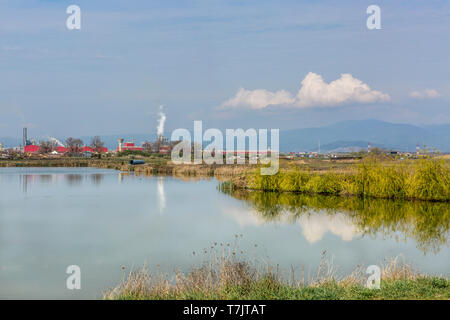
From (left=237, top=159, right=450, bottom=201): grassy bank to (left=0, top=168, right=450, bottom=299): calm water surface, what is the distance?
1.32 meters

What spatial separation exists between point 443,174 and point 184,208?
1134 cm

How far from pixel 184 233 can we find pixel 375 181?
11931 mm

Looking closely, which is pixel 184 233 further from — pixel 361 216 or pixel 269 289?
pixel 269 289

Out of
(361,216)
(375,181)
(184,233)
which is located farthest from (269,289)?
(375,181)

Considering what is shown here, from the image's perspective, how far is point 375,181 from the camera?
2239 centimetres

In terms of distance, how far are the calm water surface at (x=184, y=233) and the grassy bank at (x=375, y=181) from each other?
132cm

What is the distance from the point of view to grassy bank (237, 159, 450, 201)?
66.8ft

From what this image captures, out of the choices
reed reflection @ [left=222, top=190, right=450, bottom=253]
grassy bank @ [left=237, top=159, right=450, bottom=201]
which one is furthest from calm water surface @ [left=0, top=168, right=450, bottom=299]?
grassy bank @ [left=237, top=159, right=450, bottom=201]

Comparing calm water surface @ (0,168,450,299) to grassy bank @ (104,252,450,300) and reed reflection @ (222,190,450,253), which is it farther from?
grassy bank @ (104,252,450,300)

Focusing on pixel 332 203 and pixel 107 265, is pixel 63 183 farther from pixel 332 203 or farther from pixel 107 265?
pixel 107 265

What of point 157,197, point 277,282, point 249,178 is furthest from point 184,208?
point 277,282

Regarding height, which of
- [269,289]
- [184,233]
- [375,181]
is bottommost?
[184,233]

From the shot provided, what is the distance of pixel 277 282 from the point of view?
281 inches

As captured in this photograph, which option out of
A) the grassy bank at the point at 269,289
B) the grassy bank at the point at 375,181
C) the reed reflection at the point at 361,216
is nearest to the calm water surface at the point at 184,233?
the reed reflection at the point at 361,216
